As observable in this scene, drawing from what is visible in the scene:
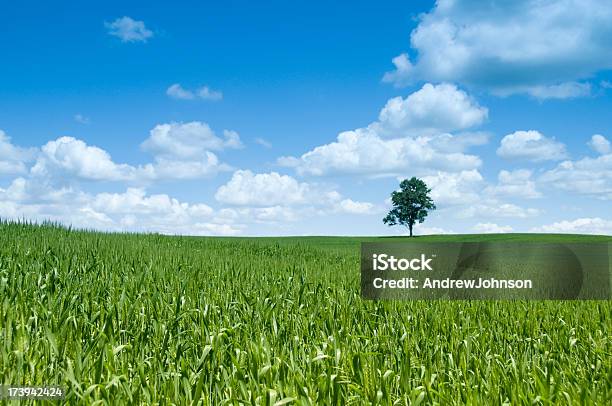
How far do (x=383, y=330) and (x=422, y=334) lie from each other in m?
0.47

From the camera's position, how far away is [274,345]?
5387mm

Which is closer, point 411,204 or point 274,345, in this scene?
point 274,345

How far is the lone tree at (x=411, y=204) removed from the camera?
74.7 metres

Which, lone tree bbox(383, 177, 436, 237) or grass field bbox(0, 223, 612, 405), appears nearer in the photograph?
grass field bbox(0, 223, 612, 405)

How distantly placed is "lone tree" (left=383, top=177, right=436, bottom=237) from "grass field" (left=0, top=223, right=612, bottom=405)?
216 feet

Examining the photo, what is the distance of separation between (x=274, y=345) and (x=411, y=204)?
71.4 metres

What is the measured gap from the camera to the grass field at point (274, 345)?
3920 mm

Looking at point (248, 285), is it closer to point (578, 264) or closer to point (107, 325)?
point (107, 325)

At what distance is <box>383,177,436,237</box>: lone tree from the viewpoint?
74688mm

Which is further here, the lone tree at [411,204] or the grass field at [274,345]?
the lone tree at [411,204]

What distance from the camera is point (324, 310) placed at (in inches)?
278

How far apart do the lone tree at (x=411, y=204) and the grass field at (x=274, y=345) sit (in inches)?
2587

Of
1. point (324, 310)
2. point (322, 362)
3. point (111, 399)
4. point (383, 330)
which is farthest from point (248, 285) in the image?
point (111, 399)

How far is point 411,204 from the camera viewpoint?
75000 mm
